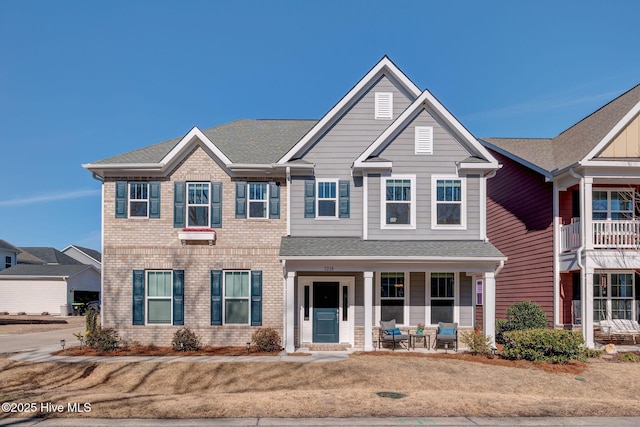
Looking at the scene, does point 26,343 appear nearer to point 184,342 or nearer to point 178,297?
point 178,297

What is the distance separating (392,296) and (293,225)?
412 centimetres

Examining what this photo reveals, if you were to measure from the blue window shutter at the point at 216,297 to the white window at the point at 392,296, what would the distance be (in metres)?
5.41

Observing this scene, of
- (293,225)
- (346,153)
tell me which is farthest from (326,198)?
(346,153)

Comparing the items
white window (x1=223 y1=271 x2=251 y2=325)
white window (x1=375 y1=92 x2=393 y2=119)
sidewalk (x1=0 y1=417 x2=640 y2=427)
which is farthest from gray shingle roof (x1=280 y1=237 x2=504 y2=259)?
sidewalk (x1=0 y1=417 x2=640 y2=427)

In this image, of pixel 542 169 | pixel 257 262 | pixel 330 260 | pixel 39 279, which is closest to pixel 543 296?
pixel 542 169

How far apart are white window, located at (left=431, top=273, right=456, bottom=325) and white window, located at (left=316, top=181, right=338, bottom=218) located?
4.06 meters

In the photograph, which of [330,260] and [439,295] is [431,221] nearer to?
[439,295]

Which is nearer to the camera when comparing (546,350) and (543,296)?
(546,350)

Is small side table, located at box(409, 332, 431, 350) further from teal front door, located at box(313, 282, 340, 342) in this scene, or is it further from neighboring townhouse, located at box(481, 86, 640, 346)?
neighboring townhouse, located at box(481, 86, 640, 346)

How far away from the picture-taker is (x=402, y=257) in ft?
58.9

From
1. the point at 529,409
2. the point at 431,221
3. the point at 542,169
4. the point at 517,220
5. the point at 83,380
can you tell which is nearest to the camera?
the point at 529,409

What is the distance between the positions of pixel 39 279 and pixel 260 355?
37.6 meters

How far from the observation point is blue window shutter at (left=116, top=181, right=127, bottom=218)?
771 inches

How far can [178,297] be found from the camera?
19.4 meters
